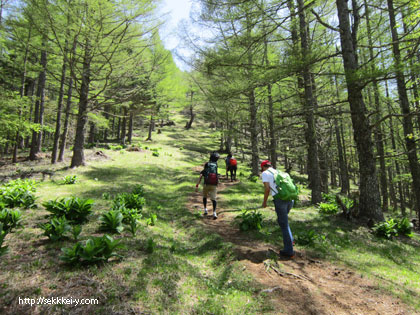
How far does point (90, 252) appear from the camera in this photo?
3.03 m

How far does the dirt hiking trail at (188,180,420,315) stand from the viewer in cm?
289

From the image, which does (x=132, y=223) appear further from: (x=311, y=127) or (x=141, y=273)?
(x=311, y=127)

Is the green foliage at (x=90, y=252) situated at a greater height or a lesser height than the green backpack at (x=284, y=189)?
lesser

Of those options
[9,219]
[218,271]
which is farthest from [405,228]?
[9,219]

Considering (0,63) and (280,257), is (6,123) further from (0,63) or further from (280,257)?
(280,257)

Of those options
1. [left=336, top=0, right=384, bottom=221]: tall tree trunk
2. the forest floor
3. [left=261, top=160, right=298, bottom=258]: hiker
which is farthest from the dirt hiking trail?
[left=336, top=0, right=384, bottom=221]: tall tree trunk

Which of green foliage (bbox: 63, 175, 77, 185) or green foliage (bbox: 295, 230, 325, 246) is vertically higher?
green foliage (bbox: 63, 175, 77, 185)

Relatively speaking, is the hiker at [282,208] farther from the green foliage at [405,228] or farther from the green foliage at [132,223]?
the green foliage at [405,228]

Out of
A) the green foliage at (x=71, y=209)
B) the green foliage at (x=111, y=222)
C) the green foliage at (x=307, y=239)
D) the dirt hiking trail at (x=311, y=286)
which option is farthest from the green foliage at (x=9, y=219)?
the green foliage at (x=307, y=239)

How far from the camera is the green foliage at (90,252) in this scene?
297 cm

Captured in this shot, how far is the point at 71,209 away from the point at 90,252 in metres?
2.13

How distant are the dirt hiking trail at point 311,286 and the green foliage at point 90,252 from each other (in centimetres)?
241

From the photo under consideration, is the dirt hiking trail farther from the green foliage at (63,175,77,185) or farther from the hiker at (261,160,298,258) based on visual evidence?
the green foliage at (63,175,77,185)

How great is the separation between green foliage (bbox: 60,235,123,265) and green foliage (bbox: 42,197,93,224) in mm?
1794
